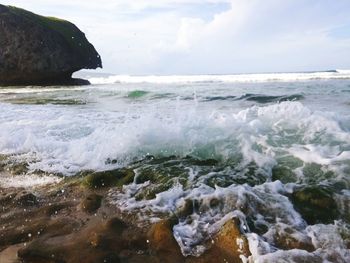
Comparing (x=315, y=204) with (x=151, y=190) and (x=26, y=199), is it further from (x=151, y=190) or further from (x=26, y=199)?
(x=26, y=199)

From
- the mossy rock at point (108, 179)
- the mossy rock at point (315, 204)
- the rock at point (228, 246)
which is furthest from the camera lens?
the mossy rock at point (108, 179)

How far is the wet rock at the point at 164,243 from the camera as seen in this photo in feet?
8.74

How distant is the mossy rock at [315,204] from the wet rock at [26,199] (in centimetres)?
251

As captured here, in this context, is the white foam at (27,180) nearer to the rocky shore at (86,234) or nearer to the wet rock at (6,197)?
the wet rock at (6,197)

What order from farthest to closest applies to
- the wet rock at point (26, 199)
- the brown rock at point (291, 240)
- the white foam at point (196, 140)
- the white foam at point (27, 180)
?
1. the white foam at point (196, 140)
2. the white foam at point (27, 180)
3. the wet rock at point (26, 199)
4. the brown rock at point (291, 240)

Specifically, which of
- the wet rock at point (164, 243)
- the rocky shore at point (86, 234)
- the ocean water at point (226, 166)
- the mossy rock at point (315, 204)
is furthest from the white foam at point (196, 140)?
Answer: the wet rock at point (164, 243)

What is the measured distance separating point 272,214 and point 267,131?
104 inches

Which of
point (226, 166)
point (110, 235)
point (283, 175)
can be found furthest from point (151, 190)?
point (283, 175)

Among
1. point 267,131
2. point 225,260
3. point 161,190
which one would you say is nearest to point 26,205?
point 161,190

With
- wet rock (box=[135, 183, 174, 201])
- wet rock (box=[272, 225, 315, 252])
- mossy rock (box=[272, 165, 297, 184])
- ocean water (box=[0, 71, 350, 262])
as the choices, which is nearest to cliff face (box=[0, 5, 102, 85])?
ocean water (box=[0, 71, 350, 262])

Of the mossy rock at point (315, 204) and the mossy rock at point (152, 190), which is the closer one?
the mossy rock at point (315, 204)

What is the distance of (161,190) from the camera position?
12.6 feet

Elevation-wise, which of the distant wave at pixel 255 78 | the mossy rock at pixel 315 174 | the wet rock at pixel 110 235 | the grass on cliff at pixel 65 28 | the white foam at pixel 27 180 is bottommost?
Result: the distant wave at pixel 255 78

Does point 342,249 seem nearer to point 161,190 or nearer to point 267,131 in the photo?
point 161,190
